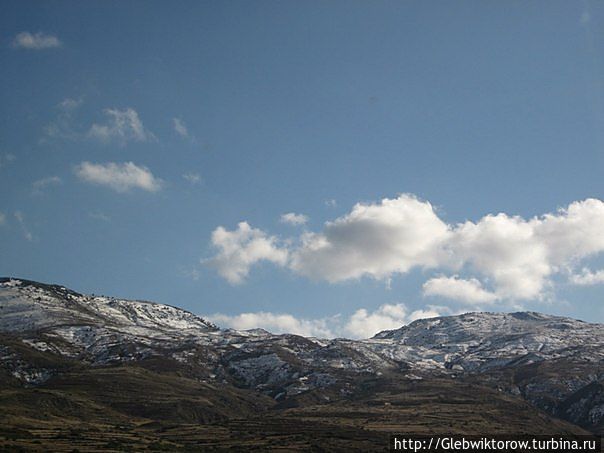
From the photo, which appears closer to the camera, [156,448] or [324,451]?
[156,448]

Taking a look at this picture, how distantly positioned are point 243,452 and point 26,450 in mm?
61068

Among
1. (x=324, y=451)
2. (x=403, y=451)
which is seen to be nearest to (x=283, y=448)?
(x=324, y=451)

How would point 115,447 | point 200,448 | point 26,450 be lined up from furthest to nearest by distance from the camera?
1. point 200,448
2. point 115,447
3. point 26,450

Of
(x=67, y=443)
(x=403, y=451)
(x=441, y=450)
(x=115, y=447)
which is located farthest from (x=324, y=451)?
(x=67, y=443)

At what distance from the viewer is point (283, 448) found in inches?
7830

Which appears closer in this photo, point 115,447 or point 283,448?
point 115,447

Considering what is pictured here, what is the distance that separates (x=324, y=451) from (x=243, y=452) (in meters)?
27.1

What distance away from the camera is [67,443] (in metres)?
185

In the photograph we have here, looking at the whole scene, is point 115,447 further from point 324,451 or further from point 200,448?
point 324,451

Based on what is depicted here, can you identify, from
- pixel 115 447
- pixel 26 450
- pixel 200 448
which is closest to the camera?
pixel 26 450

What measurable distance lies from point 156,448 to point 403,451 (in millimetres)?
76867

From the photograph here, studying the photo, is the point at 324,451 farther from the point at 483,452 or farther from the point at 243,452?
the point at 483,452

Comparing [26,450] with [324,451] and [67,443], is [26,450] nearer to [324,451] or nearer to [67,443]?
[67,443]

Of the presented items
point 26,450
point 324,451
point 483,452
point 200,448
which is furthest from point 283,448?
point 26,450
